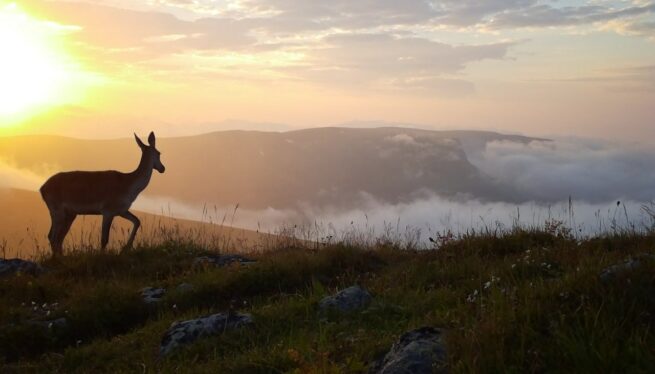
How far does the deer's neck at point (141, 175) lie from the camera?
43.3 feet

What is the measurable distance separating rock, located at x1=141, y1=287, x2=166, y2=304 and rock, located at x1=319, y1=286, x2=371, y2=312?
245 centimetres

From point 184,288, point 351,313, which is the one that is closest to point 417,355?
point 351,313

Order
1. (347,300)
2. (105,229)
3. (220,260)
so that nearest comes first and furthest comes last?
(347,300) < (220,260) < (105,229)

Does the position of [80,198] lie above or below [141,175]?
below

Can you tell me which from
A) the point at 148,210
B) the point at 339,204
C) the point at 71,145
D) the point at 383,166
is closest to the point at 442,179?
the point at 383,166

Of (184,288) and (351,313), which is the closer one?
(351,313)

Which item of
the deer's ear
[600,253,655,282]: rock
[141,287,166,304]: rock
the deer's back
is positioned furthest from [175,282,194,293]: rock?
the deer's ear

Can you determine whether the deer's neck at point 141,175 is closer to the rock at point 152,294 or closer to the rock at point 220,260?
the rock at point 220,260

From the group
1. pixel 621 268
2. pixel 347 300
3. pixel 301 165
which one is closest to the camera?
pixel 621 268

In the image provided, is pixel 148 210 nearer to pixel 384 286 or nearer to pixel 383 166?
pixel 384 286

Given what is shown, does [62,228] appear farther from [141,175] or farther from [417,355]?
[417,355]

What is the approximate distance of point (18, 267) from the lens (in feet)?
31.5

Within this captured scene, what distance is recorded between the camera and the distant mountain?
8762cm

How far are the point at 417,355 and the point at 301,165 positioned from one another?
116 meters
